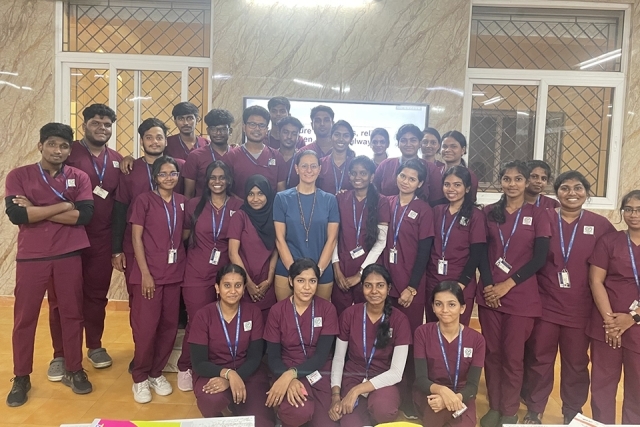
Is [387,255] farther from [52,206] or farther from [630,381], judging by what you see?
[52,206]

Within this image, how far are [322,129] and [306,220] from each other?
35.7 inches

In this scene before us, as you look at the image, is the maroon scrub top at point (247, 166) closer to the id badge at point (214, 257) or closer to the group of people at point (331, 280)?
the group of people at point (331, 280)

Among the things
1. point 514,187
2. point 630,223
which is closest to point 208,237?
point 514,187

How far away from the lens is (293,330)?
253cm

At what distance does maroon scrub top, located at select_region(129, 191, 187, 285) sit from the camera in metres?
2.82

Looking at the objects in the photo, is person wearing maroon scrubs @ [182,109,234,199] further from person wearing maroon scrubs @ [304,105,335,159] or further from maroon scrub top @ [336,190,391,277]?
maroon scrub top @ [336,190,391,277]

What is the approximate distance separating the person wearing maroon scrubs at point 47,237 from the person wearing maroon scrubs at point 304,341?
4.44 ft

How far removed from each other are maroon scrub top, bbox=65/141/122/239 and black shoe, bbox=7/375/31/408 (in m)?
1.00

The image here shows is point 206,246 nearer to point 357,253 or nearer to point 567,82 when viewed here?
point 357,253

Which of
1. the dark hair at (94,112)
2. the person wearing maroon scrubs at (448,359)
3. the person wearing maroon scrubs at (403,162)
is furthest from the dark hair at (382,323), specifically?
the dark hair at (94,112)

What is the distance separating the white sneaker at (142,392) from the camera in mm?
2816

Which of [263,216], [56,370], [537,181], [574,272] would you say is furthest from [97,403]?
[537,181]

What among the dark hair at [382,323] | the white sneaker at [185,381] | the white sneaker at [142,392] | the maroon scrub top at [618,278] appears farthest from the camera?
the white sneaker at [185,381]

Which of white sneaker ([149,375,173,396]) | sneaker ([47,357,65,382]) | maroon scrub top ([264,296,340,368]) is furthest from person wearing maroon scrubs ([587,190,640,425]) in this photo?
sneaker ([47,357,65,382])
